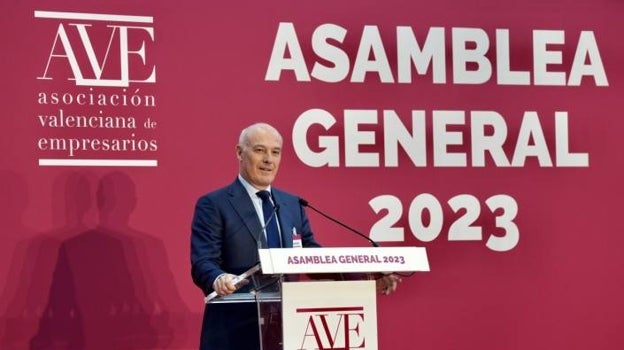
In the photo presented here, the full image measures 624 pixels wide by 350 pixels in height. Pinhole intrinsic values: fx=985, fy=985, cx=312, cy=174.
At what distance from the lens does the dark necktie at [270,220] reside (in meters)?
3.95

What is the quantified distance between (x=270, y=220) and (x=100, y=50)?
1.71 m

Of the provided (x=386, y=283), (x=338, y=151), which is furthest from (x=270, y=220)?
(x=338, y=151)

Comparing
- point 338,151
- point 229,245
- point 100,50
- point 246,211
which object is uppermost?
point 100,50

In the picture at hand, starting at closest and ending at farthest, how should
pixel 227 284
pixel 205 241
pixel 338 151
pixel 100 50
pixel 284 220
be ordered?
pixel 227 284
pixel 205 241
pixel 284 220
pixel 100 50
pixel 338 151

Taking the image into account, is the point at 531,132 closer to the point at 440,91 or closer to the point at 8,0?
the point at 440,91

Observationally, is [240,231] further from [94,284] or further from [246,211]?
[94,284]

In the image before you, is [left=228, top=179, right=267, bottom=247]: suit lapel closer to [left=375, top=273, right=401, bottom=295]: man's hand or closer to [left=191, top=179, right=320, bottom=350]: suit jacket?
[left=191, top=179, right=320, bottom=350]: suit jacket

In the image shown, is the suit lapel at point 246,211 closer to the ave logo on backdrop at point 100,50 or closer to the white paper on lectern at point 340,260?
the white paper on lectern at point 340,260

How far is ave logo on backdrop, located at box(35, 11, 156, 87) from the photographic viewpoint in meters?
5.04

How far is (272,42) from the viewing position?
17.8 ft

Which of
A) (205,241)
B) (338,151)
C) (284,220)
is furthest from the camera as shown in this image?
(338,151)

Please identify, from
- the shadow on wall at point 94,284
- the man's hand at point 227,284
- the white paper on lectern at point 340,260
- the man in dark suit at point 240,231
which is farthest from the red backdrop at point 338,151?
the white paper on lectern at point 340,260

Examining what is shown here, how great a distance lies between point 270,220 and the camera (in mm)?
3951

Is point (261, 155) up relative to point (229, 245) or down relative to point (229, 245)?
up
